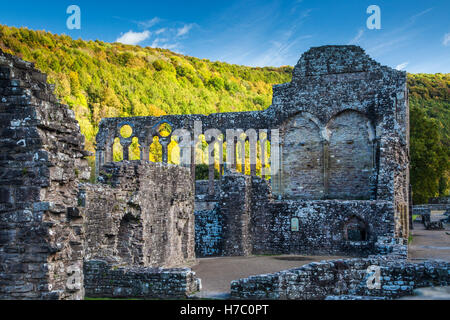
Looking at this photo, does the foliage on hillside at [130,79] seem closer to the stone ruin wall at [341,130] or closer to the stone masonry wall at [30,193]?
the stone ruin wall at [341,130]

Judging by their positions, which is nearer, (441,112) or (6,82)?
(6,82)

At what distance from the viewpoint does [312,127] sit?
21.8 metres

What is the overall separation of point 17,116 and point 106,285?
409 cm

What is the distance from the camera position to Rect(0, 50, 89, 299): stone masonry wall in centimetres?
561

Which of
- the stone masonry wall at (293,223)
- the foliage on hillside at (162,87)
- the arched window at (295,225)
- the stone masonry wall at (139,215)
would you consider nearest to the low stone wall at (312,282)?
the stone masonry wall at (139,215)

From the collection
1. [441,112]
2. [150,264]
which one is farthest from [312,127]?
[441,112]

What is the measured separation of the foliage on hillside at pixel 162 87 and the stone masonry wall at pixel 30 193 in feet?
89.8

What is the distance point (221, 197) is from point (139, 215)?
4971 millimetres

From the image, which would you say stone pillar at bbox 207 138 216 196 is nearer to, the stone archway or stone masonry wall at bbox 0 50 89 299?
the stone archway

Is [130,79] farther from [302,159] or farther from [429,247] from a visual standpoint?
[429,247]

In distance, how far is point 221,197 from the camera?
51.2 feet

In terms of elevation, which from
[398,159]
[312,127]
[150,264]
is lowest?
[150,264]
